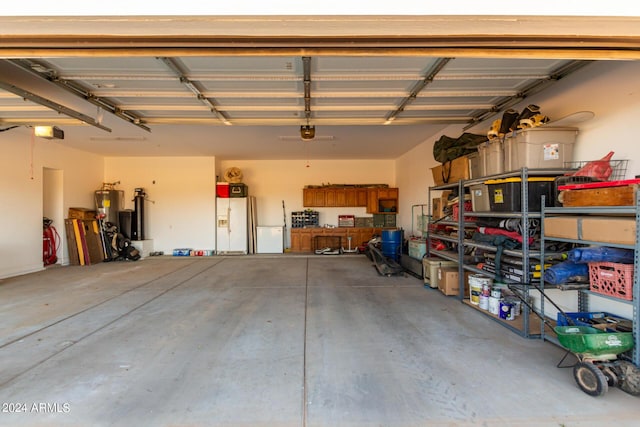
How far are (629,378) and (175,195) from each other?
9.67 m

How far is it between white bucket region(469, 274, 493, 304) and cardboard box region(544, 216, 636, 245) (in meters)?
1.03

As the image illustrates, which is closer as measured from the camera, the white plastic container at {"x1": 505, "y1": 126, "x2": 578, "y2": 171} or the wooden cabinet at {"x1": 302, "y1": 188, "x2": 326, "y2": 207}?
the white plastic container at {"x1": 505, "y1": 126, "x2": 578, "y2": 171}

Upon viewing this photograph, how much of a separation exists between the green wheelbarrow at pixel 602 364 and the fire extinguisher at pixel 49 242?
9.57 meters

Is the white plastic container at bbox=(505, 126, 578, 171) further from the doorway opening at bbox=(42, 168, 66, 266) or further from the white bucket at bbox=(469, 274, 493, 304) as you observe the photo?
the doorway opening at bbox=(42, 168, 66, 266)

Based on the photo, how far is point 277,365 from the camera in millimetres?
2357

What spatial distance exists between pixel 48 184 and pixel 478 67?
949cm

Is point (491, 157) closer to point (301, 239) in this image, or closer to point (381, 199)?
point (381, 199)

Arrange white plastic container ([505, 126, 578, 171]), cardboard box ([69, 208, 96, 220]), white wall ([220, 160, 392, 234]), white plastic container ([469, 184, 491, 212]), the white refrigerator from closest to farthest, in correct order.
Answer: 1. white plastic container ([505, 126, 578, 171])
2. white plastic container ([469, 184, 491, 212])
3. cardboard box ([69, 208, 96, 220])
4. the white refrigerator
5. white wall ([220, 160, 392, 234])

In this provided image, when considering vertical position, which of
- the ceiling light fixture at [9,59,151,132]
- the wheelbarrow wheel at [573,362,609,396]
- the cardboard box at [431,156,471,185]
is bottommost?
the wheelbarrow wheel at [573,362,609,396]

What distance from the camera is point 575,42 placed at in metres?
1.58

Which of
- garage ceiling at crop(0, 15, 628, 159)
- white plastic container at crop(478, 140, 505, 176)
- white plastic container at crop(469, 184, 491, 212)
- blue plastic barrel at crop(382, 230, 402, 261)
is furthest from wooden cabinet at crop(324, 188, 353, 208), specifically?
white plastic container at crop(478, 140, 505, 176)

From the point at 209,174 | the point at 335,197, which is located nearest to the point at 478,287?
the point at 335,197

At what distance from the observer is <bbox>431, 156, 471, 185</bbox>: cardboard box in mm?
3996

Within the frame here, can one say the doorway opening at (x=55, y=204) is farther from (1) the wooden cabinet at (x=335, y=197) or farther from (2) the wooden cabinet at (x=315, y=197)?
(1) the wooden cabinet at (x=335, y=197)
